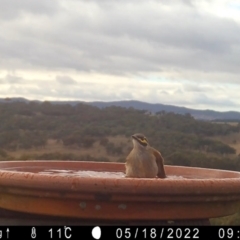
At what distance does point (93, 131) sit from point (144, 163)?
76.5 ft

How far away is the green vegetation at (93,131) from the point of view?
23.2 metres

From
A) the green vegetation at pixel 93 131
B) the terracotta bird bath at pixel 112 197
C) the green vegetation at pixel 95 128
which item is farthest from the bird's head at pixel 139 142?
the green vegetation at pixel 95 128

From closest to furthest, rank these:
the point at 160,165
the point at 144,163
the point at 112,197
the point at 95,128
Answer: the point at 112,197, the point at 144,163, the point at 160,165, the point at 95,128

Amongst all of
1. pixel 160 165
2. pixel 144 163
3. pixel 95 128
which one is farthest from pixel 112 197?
pixel 95 128

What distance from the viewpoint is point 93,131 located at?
89.3 ft

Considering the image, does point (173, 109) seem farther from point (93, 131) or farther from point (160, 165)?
point (160, 165)

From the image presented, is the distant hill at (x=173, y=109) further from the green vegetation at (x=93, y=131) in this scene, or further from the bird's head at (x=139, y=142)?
the bird's head at (x=139, y=142)

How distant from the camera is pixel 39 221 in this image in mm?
3227

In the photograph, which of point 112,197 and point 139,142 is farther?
point 139,142

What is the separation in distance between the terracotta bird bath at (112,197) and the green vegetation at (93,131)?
17.3 metres

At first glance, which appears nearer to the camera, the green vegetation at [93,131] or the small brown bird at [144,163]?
the small brown bird at [144,163]

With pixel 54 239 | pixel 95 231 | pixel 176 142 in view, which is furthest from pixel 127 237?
pixel 176 142

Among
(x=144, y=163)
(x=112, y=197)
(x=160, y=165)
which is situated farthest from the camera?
(x=160, y=165)

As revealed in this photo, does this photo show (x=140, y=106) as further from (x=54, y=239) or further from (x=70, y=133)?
(x=54, y=239)
